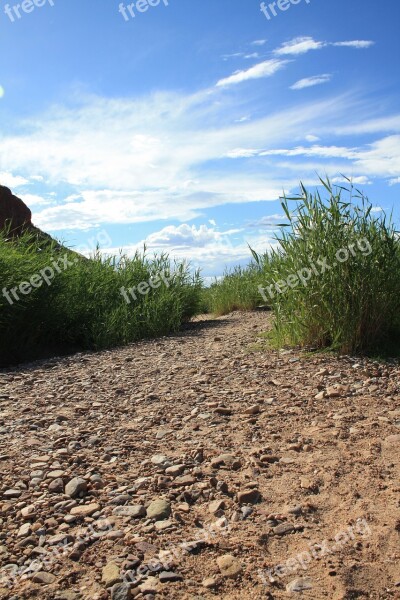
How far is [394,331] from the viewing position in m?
6.10

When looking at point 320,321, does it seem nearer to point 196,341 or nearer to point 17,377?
point 196,341

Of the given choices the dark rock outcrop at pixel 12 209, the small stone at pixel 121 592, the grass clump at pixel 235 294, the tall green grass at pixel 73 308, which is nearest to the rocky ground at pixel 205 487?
the small stone at pixel 121 592

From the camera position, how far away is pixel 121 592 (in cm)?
197

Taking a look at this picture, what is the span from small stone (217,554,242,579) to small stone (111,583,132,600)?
347mm

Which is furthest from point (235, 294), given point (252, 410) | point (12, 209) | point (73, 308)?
point (252, 410)

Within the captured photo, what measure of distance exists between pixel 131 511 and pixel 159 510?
0.41ft

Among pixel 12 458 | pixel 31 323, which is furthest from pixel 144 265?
pixel 12 458

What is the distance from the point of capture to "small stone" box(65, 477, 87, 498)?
8.87 ft

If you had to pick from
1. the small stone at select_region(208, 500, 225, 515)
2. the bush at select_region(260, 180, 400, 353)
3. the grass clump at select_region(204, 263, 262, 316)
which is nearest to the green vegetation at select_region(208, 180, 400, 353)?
the bush at select_region(260, 180, 400, 353)

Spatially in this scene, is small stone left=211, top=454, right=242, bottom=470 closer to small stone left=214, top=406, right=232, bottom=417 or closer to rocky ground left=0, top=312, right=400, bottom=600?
rocky ground left=0, top=312, right=400, bottom=600

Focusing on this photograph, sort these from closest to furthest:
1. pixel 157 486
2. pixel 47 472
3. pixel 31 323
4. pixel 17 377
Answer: pixel 157 486
pixel 47 472
pixel 17 377
pixel 31 323

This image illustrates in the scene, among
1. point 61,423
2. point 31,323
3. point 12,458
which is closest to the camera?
point 12,458

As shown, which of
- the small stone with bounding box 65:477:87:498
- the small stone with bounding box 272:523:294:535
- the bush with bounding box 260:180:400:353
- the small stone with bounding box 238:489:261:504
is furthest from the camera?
the bush with bounding box 260:180:400:353

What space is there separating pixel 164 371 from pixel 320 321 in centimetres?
161
